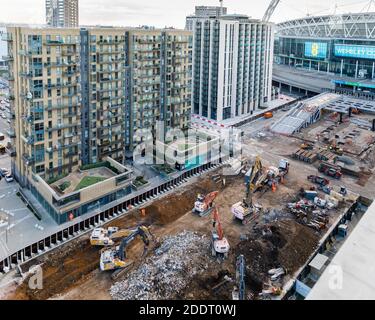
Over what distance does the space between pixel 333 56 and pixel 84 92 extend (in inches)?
5219

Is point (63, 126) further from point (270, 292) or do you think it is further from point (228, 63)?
point (228, 63)

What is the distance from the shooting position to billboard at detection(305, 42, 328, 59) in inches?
6998

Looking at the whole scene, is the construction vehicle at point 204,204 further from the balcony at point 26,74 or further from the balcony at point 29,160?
the balcony at point 26,74

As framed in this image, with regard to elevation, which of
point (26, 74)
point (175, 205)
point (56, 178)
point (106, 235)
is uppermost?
point (26, 74)

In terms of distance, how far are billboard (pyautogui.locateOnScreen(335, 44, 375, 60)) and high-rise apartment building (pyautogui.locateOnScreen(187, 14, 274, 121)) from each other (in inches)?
1887

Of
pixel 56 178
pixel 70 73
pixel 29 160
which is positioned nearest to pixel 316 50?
pixel 70 73

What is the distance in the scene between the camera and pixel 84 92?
7725 cm

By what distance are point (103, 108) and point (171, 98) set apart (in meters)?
21.3

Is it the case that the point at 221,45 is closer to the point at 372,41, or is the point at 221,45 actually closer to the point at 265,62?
the point at 265,62

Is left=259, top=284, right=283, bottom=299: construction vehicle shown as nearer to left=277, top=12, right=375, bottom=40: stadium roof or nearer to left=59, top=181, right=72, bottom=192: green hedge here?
left=59, top=181, right=72, bottom=192: green hedge

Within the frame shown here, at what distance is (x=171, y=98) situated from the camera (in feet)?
316

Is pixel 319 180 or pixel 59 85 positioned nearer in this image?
pixel 59 85

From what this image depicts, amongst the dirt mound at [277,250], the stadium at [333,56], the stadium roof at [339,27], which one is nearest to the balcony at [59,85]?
the dirt mound at [277,250]

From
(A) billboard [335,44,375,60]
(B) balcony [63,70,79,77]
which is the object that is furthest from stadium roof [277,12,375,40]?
(B) balcony [63,70,79,77]
